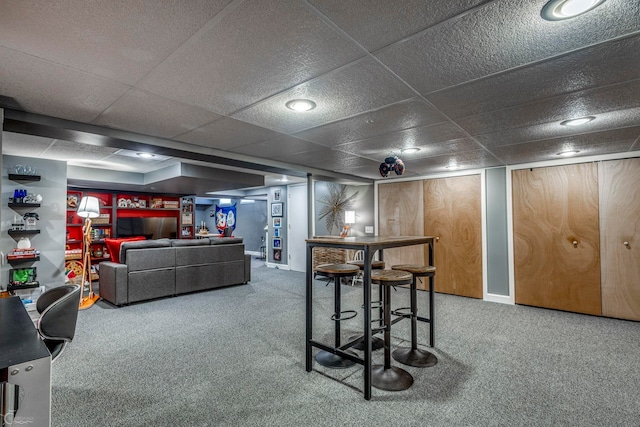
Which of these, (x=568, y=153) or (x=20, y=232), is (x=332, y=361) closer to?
(x=568, y=153)

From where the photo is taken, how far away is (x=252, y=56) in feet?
5.67

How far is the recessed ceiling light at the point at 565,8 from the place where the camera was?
1296 millimetres

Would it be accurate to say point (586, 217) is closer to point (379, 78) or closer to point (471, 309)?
point (471, 309)

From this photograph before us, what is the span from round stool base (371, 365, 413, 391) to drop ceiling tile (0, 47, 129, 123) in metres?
2.78

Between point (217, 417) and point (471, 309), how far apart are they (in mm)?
3732

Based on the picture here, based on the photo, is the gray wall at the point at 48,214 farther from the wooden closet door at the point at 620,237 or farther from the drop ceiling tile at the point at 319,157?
the wooden closet door at the point at 620,237

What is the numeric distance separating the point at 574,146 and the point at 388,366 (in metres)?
3.41

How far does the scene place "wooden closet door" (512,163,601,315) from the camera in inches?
166

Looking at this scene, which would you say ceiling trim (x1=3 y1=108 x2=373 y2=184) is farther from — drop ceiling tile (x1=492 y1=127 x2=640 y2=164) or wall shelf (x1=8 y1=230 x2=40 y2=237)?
drop ceiling tile (x1=492 y1=127 x2=640 y2=164)

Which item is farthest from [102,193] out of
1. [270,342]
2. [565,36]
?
[565,36]

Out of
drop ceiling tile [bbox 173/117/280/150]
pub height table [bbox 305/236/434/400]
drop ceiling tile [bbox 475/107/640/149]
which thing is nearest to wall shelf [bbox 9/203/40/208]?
drop ceiling tile [bbox 173/117/280/150]

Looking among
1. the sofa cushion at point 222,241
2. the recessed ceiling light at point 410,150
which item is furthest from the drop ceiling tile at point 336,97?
the sofa cushion at point 222,241

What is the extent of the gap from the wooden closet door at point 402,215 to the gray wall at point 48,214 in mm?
5485

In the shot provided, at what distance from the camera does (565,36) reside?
5.03 feet
